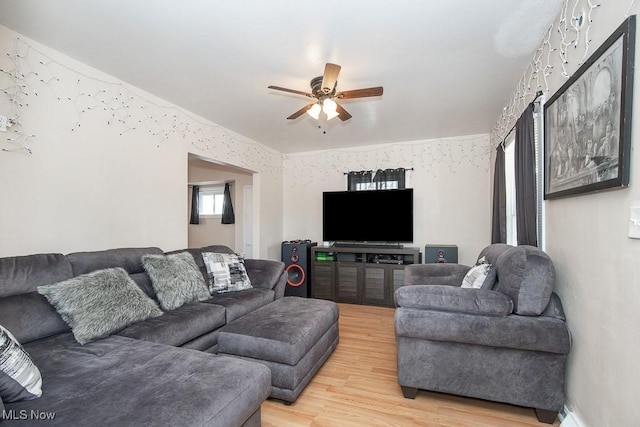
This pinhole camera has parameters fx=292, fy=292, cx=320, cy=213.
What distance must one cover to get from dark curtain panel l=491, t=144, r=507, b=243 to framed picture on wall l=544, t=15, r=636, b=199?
1374mm

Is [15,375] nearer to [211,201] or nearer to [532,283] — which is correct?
[532,283]

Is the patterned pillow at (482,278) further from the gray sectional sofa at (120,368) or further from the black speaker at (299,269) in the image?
the black speaker at (299,269)

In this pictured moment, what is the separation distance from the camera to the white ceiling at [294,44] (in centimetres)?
181

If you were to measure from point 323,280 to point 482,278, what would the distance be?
9.26 ft

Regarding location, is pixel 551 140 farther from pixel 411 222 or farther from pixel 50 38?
pixel 50 38

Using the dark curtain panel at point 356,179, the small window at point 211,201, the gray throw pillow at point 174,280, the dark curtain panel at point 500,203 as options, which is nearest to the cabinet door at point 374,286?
the dark curtain panel at point 356,179

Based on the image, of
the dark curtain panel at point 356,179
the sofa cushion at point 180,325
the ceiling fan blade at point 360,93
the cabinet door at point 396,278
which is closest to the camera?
the sofa cushion at point 180,325

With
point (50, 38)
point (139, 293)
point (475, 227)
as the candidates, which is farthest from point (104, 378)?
point (475, 227)

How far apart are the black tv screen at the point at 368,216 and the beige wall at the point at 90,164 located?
223cm

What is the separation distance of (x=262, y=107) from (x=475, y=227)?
3556 millimetres

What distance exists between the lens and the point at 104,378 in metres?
1.36

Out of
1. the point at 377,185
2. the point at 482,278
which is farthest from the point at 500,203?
the point at 377,185

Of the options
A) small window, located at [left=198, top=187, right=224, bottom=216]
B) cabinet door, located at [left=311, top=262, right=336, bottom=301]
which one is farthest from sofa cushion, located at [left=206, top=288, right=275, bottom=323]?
small window, located at [left=198, top=187, right=224, bottom=216]

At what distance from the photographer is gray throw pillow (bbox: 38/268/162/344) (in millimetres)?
1781
